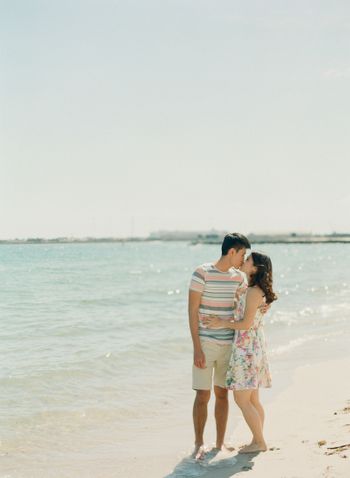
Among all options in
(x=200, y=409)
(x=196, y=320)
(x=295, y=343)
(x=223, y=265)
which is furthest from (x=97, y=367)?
(x=223, y=265)

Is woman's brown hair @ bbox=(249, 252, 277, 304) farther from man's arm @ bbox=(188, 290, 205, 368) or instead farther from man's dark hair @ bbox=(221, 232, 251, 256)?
man's arm @ bbox=(188, 290, 205, 368)

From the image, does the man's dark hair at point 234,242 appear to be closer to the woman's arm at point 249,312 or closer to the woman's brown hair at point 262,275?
the woman's brown hair at point 262,275

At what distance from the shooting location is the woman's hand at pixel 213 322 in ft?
18.7

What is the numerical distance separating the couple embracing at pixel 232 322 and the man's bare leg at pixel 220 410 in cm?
10

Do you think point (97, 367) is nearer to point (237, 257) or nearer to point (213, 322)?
point (213, 322)

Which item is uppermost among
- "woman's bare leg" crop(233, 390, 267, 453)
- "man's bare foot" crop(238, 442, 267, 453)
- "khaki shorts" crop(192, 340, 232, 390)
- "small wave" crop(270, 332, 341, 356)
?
"khaki shorts" crop(192, 340, 232, 390)

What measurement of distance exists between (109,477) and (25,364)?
568 centimetres

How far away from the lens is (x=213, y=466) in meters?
5.73

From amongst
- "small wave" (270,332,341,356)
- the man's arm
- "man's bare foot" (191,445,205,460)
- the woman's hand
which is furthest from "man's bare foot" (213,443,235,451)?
"small wave" (270,332,341,356)

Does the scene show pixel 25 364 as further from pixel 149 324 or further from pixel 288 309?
pixel 288 309

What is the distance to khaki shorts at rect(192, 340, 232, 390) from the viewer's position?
582 centimetres

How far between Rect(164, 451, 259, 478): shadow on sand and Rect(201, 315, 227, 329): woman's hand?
126cm

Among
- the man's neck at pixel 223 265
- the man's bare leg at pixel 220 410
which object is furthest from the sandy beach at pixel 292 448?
the man's neck at pixel 223 265

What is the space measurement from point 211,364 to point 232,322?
1.57 feet
